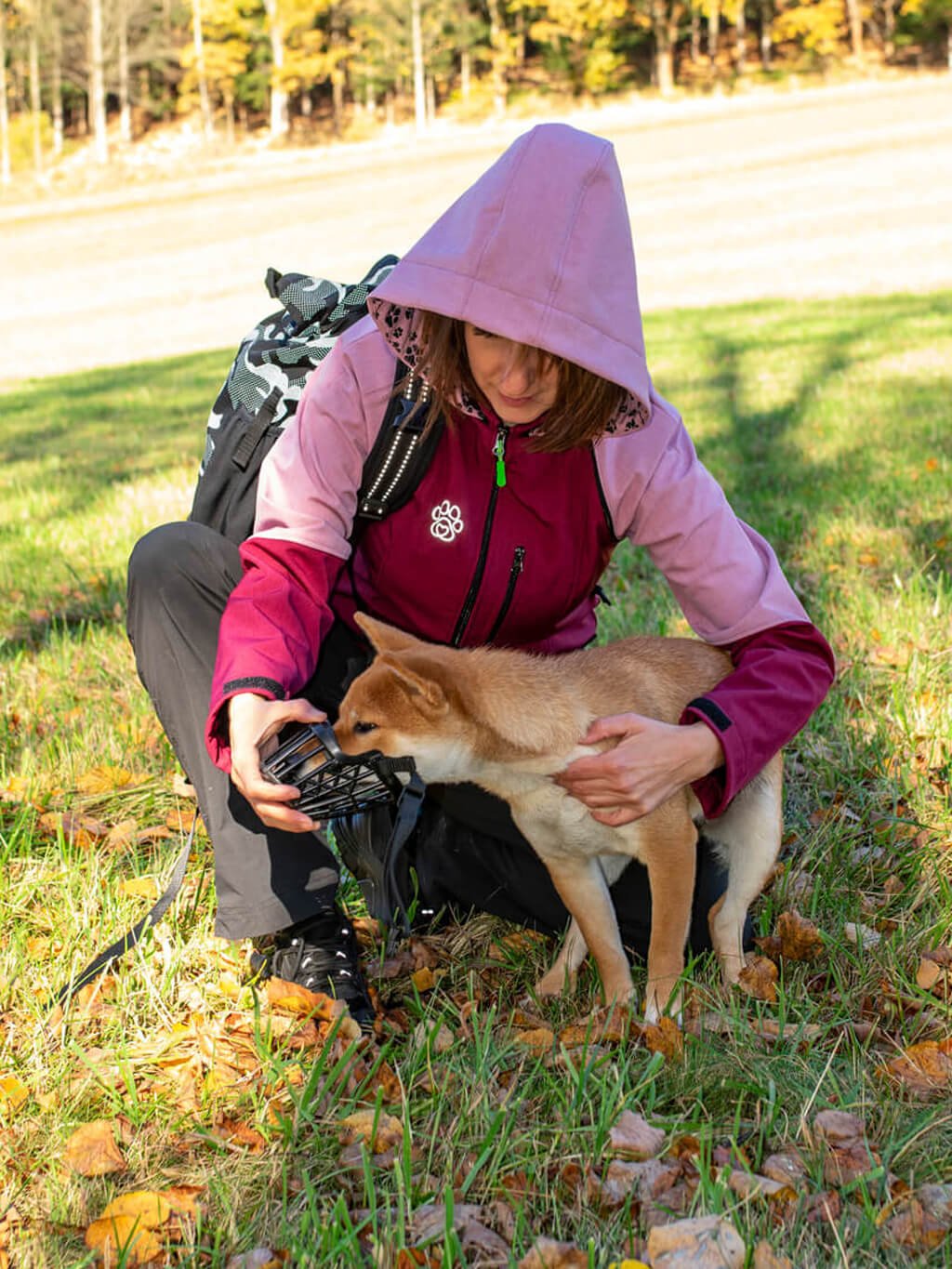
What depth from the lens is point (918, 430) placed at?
8078mm

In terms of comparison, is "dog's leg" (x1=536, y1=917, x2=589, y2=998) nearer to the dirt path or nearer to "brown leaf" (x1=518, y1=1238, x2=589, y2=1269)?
"brown leaf" (x1=518, y1=1238, x2=589, y2=1269)

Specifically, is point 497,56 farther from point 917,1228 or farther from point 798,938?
point 917,1228

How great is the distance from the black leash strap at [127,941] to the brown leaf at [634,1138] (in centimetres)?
127

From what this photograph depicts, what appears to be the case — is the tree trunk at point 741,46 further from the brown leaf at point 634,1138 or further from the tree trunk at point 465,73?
the brown leaf at point 634,1138

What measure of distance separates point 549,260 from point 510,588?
3.09ft

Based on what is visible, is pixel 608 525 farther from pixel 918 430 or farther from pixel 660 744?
pixel 918 430

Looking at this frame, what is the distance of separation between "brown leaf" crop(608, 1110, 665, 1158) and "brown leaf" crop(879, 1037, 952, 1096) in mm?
562

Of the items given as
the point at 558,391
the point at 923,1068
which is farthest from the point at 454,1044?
the point at 558,391

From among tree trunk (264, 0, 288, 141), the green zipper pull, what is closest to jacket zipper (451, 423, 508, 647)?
the green zipper pull

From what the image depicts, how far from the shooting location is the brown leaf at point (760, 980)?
2910 millimetres

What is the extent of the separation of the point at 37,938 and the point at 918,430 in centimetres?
674

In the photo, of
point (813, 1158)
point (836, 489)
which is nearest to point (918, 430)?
point (836, 489)

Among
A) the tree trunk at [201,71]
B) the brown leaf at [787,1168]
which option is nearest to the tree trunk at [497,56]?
the tree trunk at [201,71]

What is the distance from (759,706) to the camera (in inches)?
111
